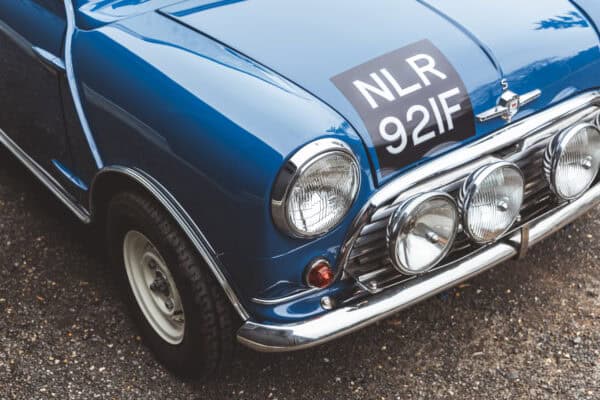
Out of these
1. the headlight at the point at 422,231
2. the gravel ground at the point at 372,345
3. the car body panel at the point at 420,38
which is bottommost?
the gravel ground at the point at 372,345

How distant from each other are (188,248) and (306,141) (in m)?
0.57

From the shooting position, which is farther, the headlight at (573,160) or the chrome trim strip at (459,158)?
the headlight at (573,160)

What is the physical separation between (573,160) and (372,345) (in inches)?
39.8

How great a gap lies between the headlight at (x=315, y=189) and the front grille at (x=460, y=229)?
113 mm

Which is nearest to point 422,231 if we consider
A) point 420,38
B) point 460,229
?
point 460,229

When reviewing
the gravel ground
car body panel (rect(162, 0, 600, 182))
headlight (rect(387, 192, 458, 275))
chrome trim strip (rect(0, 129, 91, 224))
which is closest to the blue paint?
car body panel (rect(162, 0, 600, 182))

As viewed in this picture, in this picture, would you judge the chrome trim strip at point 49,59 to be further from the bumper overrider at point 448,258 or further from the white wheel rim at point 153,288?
the bumper overrider at point 448,258

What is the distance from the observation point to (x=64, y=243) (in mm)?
3730

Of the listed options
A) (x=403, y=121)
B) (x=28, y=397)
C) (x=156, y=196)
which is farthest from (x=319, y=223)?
(x=28, y=397)

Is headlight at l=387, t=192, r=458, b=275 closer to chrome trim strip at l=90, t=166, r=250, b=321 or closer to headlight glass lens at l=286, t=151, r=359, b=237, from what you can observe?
headlight glass lens at l=286, t=151, r=359, b=237

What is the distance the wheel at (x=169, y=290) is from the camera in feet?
8.74

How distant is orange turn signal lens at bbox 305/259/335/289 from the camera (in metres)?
2.49

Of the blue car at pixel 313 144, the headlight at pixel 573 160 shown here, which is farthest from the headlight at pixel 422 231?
the headlight at pixel 573 160

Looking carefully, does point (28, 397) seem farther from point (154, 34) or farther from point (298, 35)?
point (298, 35)
